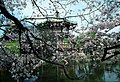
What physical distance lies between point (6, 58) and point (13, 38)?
0.72 meters

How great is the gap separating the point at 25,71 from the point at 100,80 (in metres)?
14.9

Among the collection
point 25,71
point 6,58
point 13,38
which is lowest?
point 25,71

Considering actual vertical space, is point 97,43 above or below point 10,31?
below

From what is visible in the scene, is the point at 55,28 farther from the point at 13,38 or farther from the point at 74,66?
the point at 74,66

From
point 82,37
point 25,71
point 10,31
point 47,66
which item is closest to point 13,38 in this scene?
point 10,31

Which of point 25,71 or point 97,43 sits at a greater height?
point 97,43

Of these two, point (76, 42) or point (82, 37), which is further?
point (82, 37)

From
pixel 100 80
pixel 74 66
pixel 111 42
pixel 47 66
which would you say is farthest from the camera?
pixel 47 66

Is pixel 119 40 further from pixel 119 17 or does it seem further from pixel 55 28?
pixel 55 28

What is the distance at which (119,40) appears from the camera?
7.88 metres

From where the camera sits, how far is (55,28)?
11.0 meters

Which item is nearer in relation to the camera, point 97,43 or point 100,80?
point 97,43

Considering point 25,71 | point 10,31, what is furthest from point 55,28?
point 10,31

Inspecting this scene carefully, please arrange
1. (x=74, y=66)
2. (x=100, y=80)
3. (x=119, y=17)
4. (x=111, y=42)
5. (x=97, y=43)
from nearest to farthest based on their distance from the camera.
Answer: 1. (x=111, y=42)
2. (x=119, y=17)
3. (x=97, y=43)
4. (x=100, y=80)
5. (x=74, y=66)
